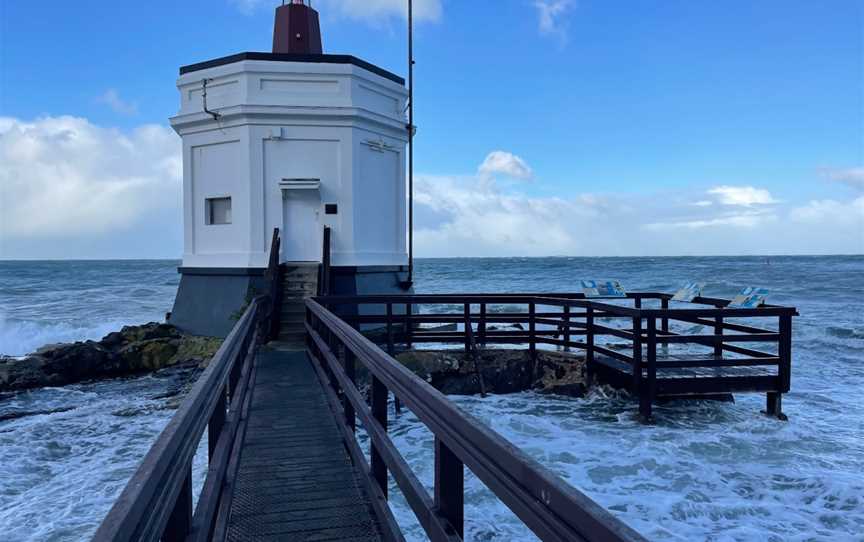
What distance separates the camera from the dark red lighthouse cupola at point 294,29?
53.2ft

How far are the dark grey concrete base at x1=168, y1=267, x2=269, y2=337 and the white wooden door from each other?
980mm

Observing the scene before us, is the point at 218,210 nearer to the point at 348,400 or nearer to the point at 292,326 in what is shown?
the point at 292,326

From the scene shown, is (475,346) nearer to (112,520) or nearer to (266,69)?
(266,69)

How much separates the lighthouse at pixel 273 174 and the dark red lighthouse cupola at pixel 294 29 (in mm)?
2511

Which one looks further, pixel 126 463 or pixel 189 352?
pixel 189 352

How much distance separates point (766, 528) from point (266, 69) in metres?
12.7

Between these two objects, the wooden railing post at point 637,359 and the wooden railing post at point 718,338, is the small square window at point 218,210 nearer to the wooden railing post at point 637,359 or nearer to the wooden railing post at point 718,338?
the wooden railing post at point 637,359

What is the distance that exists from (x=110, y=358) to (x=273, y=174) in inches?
202

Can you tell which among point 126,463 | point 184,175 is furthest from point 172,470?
point 184,175

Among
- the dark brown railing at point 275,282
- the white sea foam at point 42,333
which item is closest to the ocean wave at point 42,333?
the white sea foam at point 42,333

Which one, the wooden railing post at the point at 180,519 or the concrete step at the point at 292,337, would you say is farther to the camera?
the concrete step at the point at 292,337

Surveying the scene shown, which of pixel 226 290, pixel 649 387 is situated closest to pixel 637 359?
pixel 649 387

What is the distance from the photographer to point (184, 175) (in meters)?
14.7

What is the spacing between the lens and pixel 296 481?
13.7 feet
